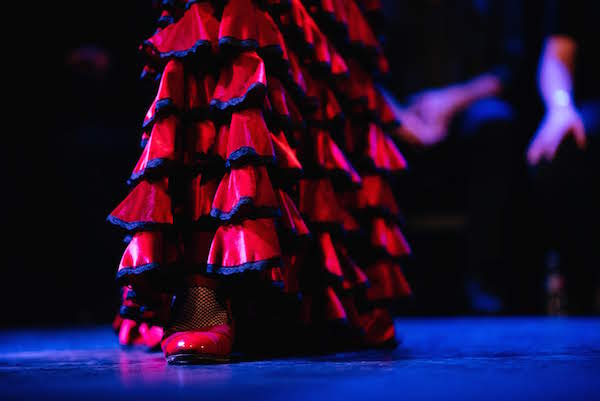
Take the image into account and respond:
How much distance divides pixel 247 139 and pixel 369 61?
0.52m

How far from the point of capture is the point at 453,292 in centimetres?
235

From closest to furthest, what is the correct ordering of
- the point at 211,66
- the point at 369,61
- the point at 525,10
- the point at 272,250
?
the point at 272,250
the point at 211,66
the point at 369,61
the point at 525,10

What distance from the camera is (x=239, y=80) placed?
40.9 inches

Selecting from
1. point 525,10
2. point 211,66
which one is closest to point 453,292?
point 525,10

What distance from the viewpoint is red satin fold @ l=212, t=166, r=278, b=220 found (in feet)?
3.18

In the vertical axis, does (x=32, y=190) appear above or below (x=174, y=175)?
above

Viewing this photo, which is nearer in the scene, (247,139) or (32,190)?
(247,139)

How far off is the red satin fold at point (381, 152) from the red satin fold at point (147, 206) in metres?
0.48

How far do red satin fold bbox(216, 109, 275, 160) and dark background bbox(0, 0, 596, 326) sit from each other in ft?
4.40

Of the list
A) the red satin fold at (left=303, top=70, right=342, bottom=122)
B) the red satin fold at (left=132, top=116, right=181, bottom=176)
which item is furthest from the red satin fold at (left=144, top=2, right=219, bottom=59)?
the red satin fold at (left=303, top=70, right=342, bottom=122)

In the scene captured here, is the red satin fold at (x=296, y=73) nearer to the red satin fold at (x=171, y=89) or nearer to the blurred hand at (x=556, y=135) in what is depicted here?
the red satin fold at (x=171, y=89)

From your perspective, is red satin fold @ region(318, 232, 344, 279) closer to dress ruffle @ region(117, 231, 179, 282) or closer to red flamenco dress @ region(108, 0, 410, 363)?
red flamenco dress @ region(108, 0, 410, 363)

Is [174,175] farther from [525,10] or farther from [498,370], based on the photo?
[525,10]

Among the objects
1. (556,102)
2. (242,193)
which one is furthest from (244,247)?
(556,102)
